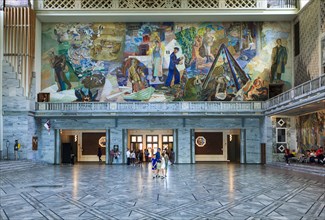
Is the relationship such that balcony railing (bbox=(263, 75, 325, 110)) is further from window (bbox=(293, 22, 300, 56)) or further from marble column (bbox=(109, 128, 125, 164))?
marble column (bbox=(109, 128, 125, 164))

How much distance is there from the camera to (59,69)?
3472 centimetres

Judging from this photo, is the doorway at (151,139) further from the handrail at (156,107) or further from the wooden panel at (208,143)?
the handrail at (156,107)

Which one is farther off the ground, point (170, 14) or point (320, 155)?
point (170, 14)

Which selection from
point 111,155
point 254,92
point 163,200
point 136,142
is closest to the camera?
point 163,200

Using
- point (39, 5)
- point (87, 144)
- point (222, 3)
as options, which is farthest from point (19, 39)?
point (222, 3)

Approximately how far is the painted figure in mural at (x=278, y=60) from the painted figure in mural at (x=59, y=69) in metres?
17.0

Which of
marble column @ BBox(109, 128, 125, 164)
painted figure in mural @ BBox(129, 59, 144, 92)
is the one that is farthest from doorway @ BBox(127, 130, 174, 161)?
painted figure in mural @ BBox(129, 59, 144, 92)

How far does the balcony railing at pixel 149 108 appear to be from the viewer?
33.6m

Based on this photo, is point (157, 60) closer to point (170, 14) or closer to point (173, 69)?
point (173, 69)

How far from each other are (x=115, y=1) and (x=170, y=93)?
8.65 metres

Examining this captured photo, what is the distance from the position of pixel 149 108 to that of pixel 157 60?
4.13m

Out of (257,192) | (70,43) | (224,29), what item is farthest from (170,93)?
(257,192)

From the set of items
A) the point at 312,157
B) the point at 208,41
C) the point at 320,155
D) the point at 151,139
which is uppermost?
the point at 208,41

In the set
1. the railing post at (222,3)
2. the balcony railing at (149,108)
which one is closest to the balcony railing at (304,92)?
the balcony railing at (149,108)
